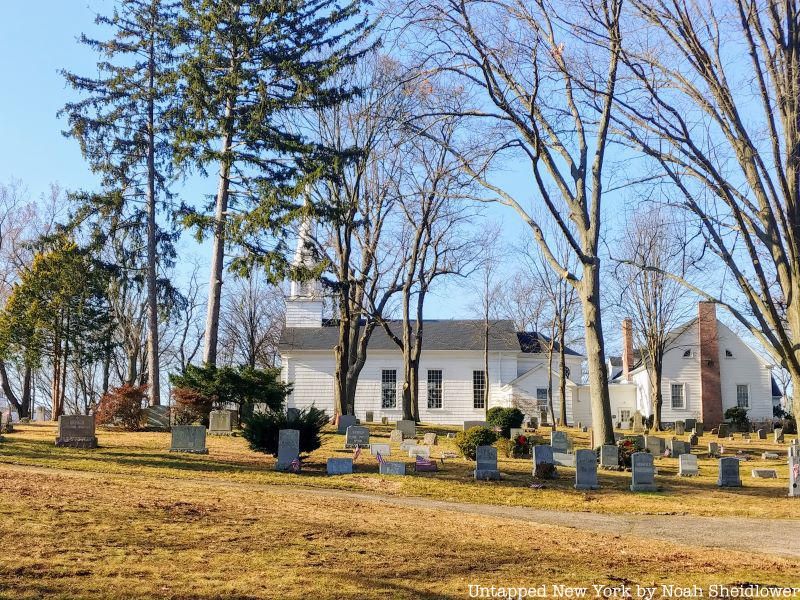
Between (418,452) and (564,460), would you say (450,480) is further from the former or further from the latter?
(564,460)

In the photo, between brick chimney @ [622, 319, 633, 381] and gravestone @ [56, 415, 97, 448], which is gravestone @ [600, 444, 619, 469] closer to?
gravestone @ [56, 415, 97, 448]

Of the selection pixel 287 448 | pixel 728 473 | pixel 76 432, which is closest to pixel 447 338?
pixel 76 432

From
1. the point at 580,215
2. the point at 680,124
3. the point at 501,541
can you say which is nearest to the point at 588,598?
the point at 501,541

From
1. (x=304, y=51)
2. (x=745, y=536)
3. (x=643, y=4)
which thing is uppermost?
(x=304, y=51)

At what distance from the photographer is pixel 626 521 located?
12938 millimetres

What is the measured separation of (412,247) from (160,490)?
19.2 metres

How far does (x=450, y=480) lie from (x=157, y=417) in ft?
40.9

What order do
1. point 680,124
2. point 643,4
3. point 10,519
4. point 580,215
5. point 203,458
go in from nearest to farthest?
point 10,519 → point 643,4 → point 680,124 → point 203,458 → point 580,215

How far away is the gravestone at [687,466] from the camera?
18984mm

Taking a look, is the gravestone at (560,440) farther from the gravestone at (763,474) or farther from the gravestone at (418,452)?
the gravestone at (763,474)

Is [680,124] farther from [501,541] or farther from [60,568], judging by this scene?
[60,568]

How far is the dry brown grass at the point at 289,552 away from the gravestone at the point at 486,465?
4.47 metres

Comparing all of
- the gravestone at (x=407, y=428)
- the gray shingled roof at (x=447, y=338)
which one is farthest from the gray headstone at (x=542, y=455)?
the gray shingled roof at (x=447, y=338)

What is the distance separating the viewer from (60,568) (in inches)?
281
